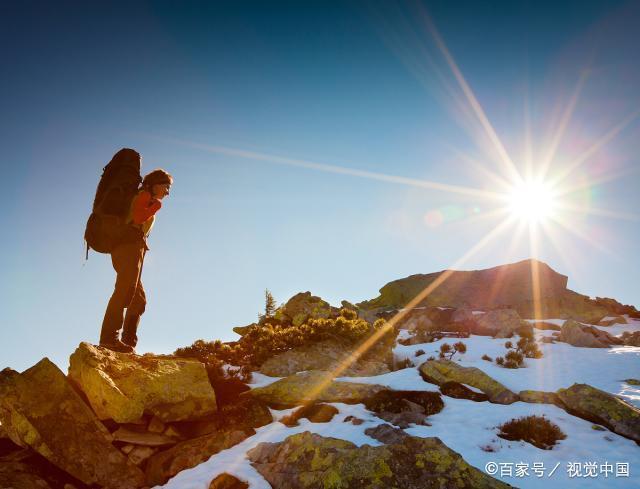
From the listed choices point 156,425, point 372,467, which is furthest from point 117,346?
point 372,467

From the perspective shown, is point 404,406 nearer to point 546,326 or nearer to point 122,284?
point 122,284

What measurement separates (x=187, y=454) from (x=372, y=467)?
3.50 m

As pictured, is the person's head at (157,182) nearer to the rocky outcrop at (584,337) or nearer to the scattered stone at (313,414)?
the scattered stone at (313,414)

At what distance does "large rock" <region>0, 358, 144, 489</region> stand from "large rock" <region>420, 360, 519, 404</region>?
7742mm

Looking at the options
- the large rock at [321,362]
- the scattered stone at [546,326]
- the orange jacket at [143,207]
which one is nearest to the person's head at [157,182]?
the orange jacket at [143,207]

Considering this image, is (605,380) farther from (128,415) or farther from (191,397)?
(128,415)

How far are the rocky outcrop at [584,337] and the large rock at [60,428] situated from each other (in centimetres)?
2037

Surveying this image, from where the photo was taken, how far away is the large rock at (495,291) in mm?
37969

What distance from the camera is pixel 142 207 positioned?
6.76m

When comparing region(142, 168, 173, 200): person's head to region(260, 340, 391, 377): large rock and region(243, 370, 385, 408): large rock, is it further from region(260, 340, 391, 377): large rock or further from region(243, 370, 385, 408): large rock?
region(260, 340, 391, 377): large rock

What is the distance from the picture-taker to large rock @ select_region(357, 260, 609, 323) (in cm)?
3797

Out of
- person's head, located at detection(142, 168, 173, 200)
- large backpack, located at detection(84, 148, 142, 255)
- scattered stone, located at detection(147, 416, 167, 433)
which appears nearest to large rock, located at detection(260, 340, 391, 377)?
scattered stone, located at detection(147, 416, 167, 433)

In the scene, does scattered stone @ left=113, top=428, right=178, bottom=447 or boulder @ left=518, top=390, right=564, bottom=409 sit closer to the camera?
scattered stone @ left=113, top=428, right=178, bottom=447

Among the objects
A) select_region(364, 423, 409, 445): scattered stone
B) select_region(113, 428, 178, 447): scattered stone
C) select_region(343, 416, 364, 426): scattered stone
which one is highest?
select_region(343, 416, 364, 426): scattered stone
